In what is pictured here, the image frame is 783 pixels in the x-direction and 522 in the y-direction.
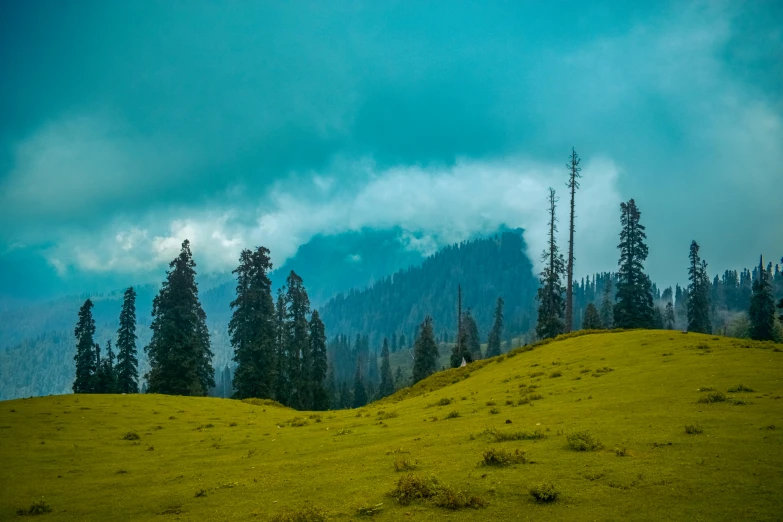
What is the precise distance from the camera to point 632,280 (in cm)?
7062

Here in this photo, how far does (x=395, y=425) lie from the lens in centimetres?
2305

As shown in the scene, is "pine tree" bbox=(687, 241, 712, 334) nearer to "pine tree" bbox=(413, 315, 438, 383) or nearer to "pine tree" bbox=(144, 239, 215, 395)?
"pine tree" bbox=(413, 315, 438, 383)

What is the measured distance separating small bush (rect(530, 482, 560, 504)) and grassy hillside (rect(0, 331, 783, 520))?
6.6 inches

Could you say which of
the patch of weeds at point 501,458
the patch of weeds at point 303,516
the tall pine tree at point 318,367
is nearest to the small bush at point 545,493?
the patch of weeds at point 501,458

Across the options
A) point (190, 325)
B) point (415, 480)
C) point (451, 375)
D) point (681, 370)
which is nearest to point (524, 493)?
point (415, 480)

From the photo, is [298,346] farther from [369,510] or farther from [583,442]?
[369,510]

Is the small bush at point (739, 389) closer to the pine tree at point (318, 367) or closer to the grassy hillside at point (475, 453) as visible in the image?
the grassy hillside at point (475, 453)

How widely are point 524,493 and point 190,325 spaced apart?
5854 cm

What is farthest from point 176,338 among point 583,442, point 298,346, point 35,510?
point 583,442

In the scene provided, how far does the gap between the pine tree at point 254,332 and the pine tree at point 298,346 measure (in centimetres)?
729

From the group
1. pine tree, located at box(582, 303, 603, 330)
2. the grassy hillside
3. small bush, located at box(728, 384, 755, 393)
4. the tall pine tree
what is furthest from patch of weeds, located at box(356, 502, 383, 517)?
pine tree, located at box(582, 303, 603, 330)

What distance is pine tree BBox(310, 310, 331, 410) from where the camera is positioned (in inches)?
3132

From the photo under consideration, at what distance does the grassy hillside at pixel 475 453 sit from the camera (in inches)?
389

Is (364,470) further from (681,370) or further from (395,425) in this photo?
(681,370)
